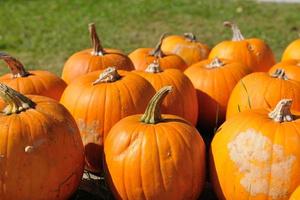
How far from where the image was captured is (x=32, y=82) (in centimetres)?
342

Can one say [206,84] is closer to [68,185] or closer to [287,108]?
[287,108]

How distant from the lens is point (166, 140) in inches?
102

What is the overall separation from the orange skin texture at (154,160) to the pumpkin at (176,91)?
2.09ft

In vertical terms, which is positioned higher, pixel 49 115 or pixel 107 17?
pixel 49 115

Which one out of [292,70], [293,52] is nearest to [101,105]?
[292,70]

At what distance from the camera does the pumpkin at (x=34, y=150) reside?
2.53 m

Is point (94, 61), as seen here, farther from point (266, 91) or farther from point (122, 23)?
point (122, 23)

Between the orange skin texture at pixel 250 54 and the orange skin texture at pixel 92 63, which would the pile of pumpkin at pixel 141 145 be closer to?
the orange skin texture at pixel 92 63

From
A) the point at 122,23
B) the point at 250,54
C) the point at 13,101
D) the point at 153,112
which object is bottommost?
the point at 122,23

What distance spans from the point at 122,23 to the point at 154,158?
6754mm

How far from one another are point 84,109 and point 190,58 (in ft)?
5.21

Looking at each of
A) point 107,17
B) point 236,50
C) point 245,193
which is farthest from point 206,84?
point 107,17

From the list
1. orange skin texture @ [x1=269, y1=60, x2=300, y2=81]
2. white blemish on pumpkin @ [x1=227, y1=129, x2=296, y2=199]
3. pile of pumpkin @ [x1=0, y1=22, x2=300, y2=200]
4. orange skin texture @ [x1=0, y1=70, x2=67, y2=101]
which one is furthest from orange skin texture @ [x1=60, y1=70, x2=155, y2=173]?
orange skin texture @ [x1=269, y1=60, x2=300, y2=81]

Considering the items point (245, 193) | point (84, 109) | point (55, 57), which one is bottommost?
point (55, 57)
